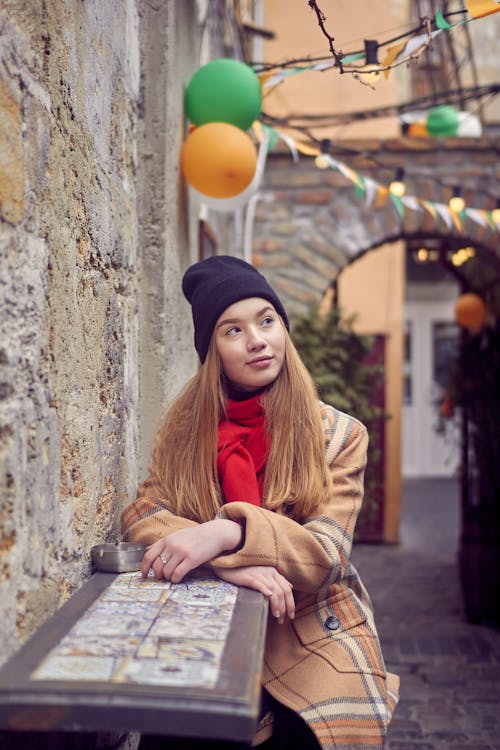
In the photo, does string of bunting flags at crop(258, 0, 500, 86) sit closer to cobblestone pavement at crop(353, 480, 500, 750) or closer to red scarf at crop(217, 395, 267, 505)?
red scarf at crop(217, 395, 267, 505)

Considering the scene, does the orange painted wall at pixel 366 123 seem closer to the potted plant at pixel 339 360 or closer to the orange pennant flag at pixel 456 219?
the potted plant at pixel 339 360

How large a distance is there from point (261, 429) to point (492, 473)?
4.25m

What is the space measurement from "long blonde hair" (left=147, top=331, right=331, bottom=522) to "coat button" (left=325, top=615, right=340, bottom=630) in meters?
0.25

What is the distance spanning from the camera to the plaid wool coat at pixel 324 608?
183 centimetres

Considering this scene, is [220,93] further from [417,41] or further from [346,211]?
[346,211]

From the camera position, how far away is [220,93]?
3.20 metres

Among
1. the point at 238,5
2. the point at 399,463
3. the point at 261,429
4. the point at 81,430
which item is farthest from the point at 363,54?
the point at 399,463

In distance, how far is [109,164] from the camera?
222cm

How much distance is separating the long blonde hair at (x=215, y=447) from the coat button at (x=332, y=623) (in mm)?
252

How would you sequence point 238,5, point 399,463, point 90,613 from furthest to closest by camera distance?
point 399,463 < point 238,5 < point 90,613

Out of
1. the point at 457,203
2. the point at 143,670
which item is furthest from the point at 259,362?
the point at 457,203

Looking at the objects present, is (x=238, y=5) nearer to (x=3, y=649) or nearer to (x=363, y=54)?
(x=363, y=54)

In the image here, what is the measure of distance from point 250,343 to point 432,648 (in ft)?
12.5

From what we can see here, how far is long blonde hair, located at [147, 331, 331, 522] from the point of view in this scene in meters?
1.98
